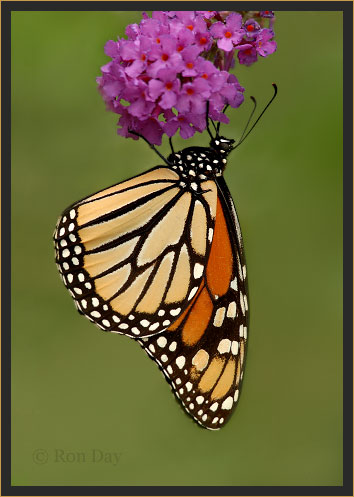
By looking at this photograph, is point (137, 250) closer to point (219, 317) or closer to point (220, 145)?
point (219, 317)

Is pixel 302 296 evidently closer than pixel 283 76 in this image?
No

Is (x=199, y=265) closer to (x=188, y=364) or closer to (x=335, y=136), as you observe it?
(x=188, y=364)

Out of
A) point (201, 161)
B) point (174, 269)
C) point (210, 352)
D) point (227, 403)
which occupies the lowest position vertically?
point (227, 403)

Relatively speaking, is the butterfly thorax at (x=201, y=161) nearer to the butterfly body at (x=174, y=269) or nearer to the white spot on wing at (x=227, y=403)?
the butterfly body at (x=174, y=269)

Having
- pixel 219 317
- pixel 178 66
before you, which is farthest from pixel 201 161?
pixel 219 317

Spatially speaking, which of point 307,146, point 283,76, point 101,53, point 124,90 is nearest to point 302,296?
point 307,146

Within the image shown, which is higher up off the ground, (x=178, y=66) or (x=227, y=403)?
(x=178, y=66)
